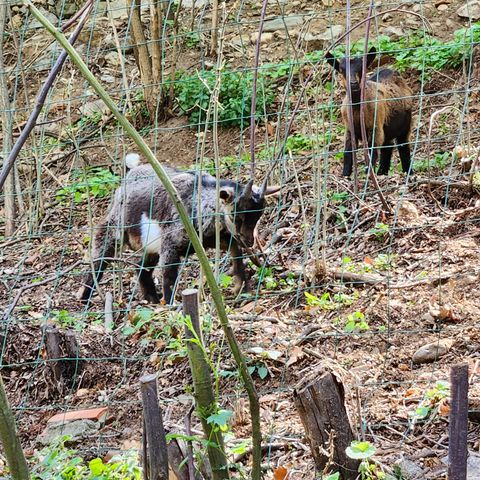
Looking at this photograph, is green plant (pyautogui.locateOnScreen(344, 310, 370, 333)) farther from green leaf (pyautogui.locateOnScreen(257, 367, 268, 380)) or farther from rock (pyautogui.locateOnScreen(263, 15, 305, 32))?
rock (pyautogui.locateOnScreen(263, 15, 305, 32))

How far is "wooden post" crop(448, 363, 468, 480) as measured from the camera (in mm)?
3023

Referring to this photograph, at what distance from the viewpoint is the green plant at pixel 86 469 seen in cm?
370

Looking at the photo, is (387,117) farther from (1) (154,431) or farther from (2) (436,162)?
(1) (154,431)

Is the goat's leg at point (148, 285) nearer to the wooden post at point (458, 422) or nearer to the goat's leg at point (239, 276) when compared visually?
the goat's leg at point (239, 276)

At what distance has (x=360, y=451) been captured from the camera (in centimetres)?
362

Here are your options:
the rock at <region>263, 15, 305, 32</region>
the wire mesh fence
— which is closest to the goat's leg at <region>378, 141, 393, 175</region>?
the wire mesh fence

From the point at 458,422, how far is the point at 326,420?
88cm

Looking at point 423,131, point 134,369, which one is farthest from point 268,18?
point 134,369

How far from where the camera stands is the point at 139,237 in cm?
848

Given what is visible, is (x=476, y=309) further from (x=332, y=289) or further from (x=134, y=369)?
(x=134, y=369)

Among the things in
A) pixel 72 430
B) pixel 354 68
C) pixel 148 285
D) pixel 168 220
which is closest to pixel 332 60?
pixel 354 68

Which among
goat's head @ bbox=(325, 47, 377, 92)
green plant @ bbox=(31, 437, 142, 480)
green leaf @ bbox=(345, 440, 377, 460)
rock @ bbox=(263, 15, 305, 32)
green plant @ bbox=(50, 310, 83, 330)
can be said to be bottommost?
green plant @ bbox=(50, 310, 83, 330)

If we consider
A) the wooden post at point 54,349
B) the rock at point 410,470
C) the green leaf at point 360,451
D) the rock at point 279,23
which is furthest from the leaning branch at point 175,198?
the rock at point 279,23

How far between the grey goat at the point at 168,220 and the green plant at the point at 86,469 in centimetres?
356
